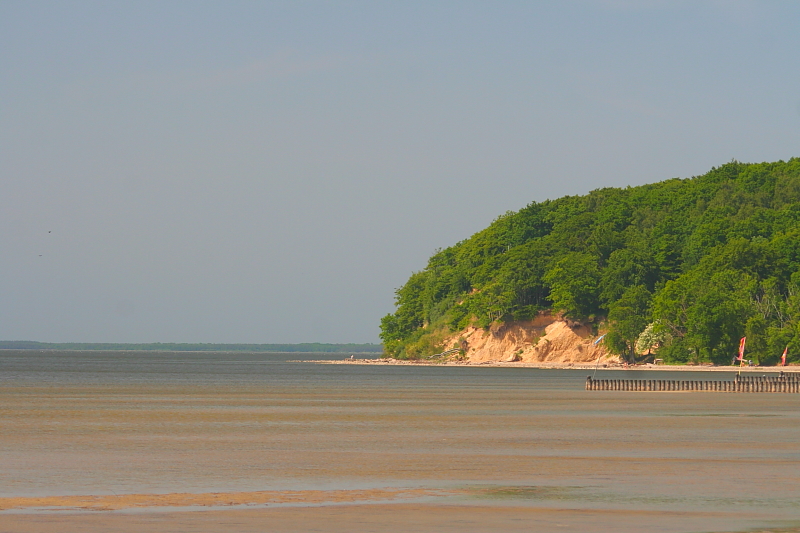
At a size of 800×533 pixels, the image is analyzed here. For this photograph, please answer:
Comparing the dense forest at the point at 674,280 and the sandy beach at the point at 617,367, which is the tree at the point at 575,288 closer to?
the dense forest at the point at 674,280

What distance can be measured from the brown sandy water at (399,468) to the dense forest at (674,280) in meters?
87.2

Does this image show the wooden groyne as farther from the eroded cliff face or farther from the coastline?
the eroded cliff face

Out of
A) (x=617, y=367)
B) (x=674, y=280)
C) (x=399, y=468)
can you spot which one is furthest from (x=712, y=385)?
(x=674, y=280)

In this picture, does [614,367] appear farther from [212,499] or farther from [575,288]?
[212,499]

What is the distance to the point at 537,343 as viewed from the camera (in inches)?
7023

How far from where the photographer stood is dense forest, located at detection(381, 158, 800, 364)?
487 feet

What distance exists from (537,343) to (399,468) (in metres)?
148

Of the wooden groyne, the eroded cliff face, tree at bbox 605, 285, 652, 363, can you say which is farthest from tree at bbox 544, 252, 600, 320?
the wooden groyne

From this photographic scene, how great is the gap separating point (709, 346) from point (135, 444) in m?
120

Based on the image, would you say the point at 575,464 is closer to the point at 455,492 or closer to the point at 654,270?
the point at 455,492

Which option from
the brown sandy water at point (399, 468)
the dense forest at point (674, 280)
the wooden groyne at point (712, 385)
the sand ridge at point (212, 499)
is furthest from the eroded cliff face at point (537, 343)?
the sand ridge at point (212, 499)

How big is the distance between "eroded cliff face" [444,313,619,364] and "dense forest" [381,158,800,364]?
1.88m

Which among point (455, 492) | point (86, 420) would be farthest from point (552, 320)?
point (455, 492)

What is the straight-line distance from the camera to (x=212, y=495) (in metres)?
25.6
